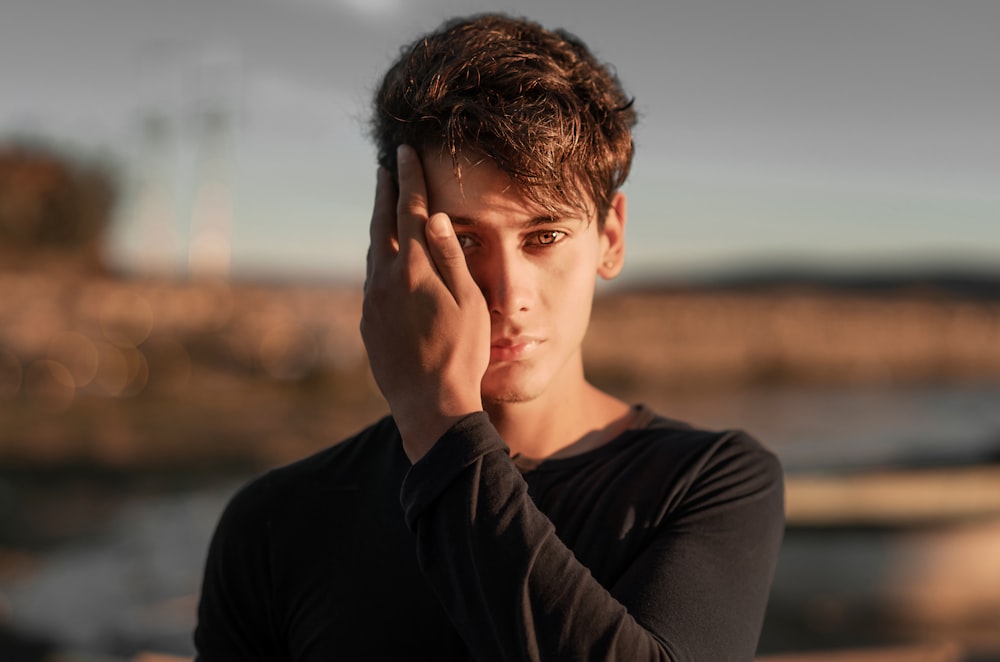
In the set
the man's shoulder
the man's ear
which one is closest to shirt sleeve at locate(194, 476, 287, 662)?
the man's shoulder

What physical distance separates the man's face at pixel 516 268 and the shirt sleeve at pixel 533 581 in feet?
0.99

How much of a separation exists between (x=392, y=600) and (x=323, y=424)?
1194cm

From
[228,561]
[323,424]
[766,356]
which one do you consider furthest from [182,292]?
[228,561]

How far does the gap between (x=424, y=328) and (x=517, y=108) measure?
44cm

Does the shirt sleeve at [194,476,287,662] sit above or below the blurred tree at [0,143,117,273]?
below

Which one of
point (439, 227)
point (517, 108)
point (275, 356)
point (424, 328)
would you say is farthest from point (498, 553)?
point (275, 356)

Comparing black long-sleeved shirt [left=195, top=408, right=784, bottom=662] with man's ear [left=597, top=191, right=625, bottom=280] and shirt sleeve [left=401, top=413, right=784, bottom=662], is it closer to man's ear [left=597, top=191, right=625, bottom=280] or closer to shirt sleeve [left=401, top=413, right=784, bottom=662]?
shirt sleeve [left=401, top=413, right=784, bottom=662]

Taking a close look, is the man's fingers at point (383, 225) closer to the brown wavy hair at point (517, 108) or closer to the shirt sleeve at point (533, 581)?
the brown wavy hair at point (517, 108)

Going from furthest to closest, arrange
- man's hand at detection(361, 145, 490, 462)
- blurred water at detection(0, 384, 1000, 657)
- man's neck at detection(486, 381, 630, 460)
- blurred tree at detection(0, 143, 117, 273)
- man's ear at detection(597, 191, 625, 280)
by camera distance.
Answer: blurred tree at detection(0, 143, 117, 273) < blurred water at detection(0, 384, 1000, 657) < man's ear at detection(597, 191, 625, 280) < man's neck at detection(486, 381, 630, 460) < man's hand at detection(361, 145, 490, 462)

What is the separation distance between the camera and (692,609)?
4.23 ft

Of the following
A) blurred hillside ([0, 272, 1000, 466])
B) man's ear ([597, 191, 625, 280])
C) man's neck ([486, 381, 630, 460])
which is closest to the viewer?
man's neck ([486, 381, 630, 460])

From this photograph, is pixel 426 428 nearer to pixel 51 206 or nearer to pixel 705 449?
pixel 705 449

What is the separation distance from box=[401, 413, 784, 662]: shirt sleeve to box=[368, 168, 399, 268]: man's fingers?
346 millimetres

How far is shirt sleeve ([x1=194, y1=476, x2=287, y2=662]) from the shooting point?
1.50m
